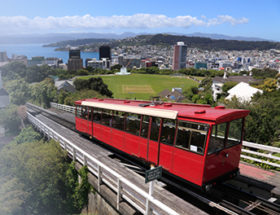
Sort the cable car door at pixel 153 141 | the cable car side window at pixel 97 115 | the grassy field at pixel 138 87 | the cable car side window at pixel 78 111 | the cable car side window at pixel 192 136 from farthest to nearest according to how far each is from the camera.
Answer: the grassy field at pixel 138 87 → the cable car side window at pixel 78 111 → the cable car side window at pixel 97 115 → the cable car door at pixel 153 141 → the cable car side window at pixel 192 136

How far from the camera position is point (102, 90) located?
63.3 meters

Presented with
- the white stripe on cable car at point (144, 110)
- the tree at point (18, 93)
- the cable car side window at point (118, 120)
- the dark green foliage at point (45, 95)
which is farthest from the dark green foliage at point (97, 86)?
the cable car side window at point (118, 120)

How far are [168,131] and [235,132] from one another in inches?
103

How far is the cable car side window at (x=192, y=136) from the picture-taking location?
7.25m

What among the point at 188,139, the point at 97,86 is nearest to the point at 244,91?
the point at 97,86

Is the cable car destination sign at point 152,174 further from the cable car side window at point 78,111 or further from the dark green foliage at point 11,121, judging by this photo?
the dark green foliage at point 11,121

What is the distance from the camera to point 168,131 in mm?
8438

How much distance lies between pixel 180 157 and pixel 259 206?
316 cm

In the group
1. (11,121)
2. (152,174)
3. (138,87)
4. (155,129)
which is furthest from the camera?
(138,87)

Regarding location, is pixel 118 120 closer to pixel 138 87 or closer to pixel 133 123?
pixel 133 123

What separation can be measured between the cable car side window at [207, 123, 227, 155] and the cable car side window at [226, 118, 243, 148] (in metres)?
0.29

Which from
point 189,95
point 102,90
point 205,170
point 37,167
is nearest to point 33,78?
point 102,90

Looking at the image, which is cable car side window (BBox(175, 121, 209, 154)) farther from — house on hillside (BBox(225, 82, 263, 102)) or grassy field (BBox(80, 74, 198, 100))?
grassy field (BBox(80, 74, 198, 100))

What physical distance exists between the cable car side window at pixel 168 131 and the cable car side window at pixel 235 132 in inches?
82.5
